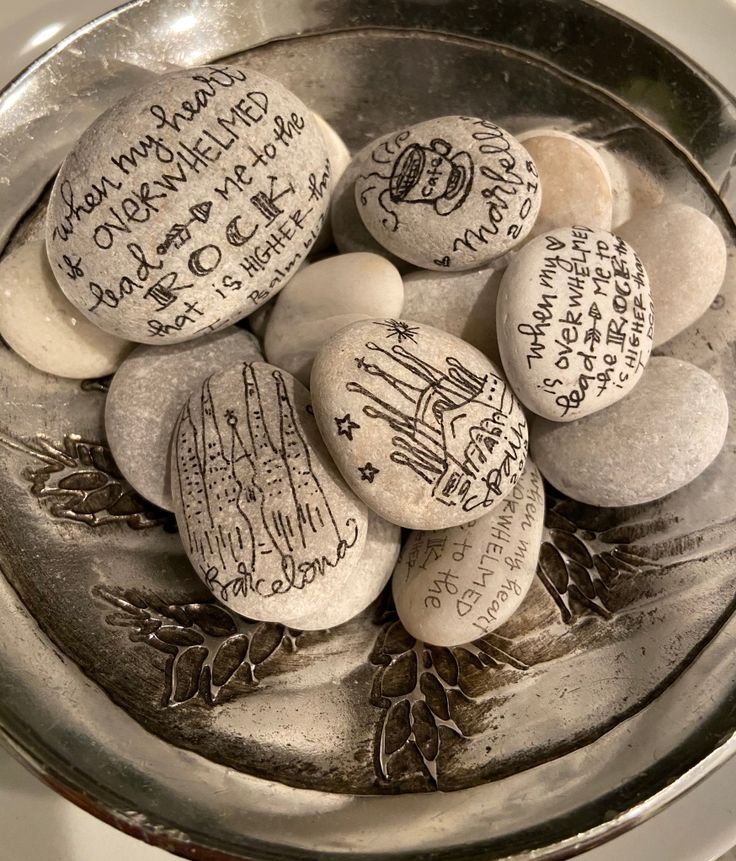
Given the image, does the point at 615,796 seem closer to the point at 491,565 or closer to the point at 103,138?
the point at 491,565

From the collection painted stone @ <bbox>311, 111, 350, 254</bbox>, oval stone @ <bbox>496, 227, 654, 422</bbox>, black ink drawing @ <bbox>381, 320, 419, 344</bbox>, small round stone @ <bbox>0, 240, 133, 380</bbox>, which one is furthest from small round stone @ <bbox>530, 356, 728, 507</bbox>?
small round stone @ <bbox>0, 240, 133, 380</bbox>

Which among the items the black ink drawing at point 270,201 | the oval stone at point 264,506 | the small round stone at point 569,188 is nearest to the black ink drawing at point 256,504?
the oval stone at point 264,506

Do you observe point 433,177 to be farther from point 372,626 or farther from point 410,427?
point 372,626

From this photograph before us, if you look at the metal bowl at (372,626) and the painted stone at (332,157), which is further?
the painted stone at (332,157)

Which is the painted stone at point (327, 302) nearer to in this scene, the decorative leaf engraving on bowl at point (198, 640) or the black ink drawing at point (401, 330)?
the black ink drawing at point (401, 330)

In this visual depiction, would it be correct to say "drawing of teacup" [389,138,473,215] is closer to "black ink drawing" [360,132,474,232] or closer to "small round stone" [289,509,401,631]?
"black ink drawing" [360,132,474,232]

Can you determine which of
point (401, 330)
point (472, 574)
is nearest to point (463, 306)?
point (401, 330)
